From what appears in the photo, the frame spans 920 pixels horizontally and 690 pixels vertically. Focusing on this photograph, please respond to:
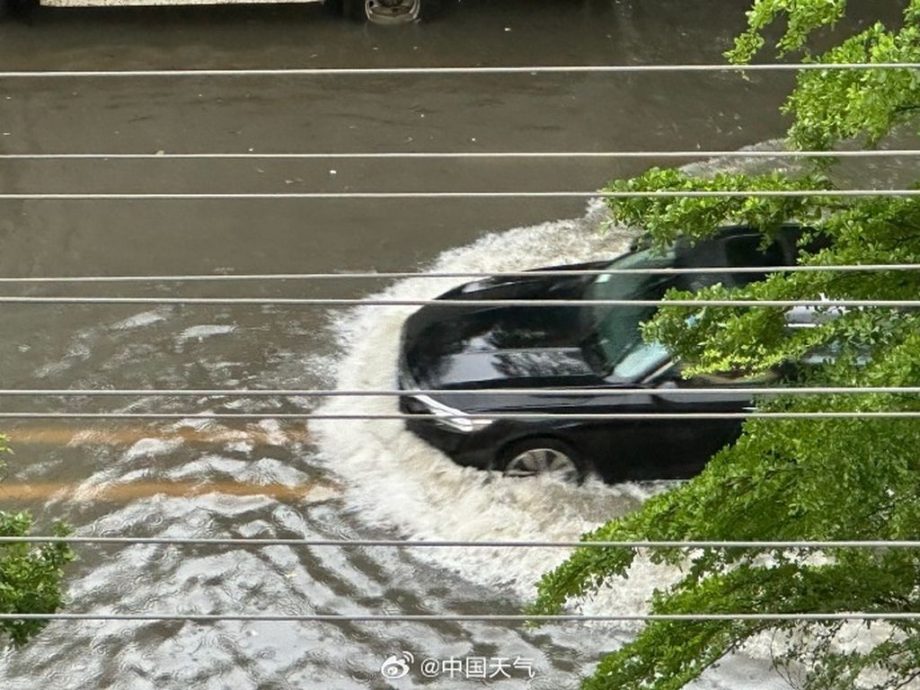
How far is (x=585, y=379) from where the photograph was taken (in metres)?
8.17

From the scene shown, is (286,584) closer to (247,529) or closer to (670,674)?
(247,529)

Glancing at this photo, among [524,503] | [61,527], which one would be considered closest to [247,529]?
[524,503]

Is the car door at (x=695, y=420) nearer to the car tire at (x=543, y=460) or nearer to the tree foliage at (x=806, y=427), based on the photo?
the car tire at (x=543, y=460)

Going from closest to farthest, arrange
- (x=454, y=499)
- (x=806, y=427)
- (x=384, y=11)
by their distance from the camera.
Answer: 1. (x=806, y=427)
2. (x=454, y=499)
3. (x=384, y=11)

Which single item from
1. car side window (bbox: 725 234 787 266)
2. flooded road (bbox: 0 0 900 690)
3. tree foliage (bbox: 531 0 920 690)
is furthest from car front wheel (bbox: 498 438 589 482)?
tree foliage (bbox: 531 0 920 690)

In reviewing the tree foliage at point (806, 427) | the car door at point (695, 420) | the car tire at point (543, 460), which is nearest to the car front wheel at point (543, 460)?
the car tire at point (543, 460)

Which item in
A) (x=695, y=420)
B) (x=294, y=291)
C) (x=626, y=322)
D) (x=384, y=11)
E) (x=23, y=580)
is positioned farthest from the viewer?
(x=384, y=11)

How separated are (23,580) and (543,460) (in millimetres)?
4015

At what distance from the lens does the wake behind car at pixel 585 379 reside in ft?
26.5

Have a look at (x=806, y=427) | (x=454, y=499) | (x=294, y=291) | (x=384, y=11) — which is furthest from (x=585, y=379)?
(x=384, y=11)

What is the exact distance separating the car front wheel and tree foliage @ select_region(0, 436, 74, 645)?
3.65 metres

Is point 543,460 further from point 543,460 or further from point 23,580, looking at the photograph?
point 23,580

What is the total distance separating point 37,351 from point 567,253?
4.42m

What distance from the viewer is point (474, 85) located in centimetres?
1302
